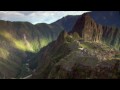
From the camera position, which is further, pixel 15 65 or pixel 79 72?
pixel 15 65
